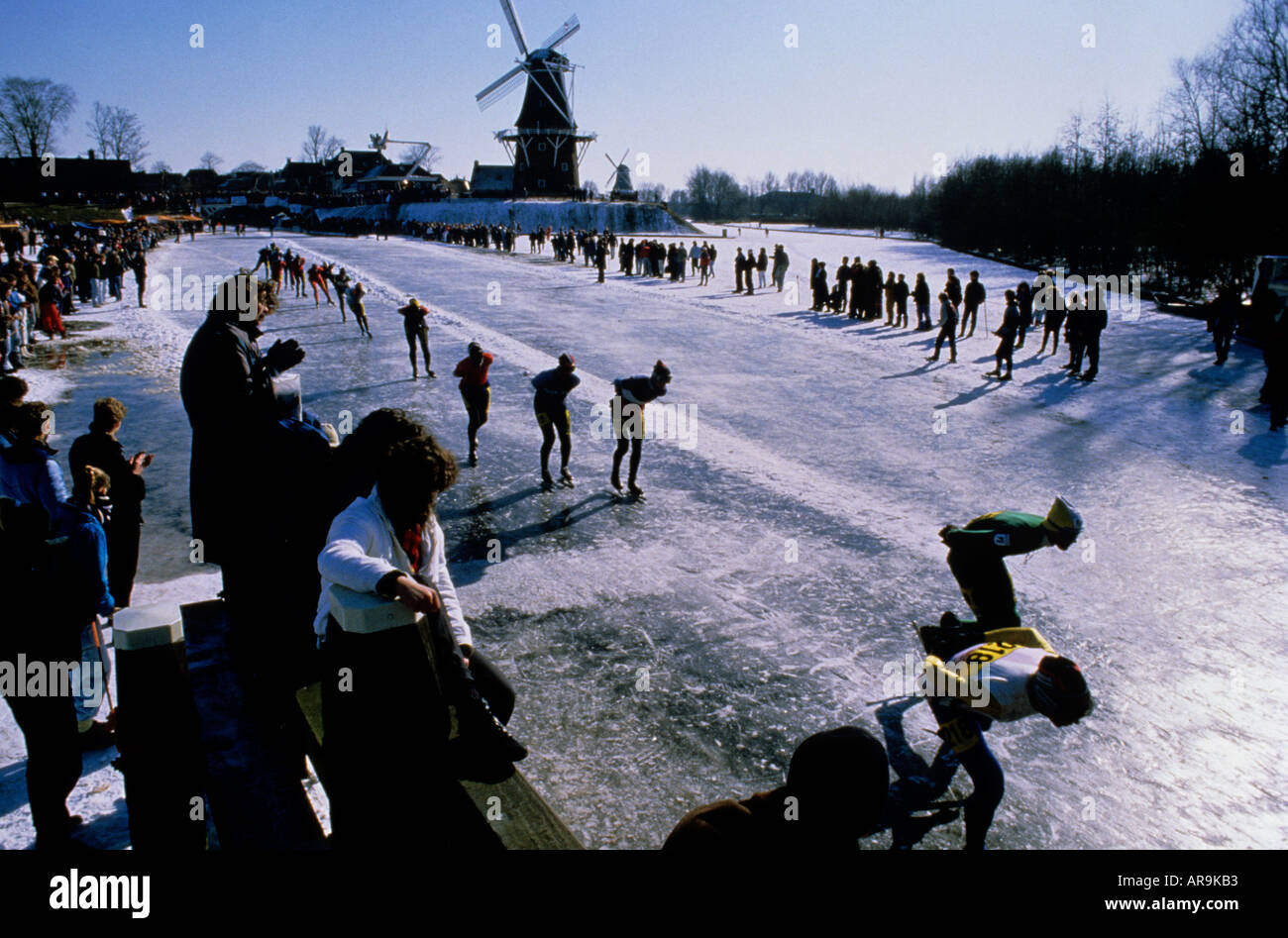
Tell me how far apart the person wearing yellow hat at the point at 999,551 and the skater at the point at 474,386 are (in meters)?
6.16

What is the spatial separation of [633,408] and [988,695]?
5289 millimetres

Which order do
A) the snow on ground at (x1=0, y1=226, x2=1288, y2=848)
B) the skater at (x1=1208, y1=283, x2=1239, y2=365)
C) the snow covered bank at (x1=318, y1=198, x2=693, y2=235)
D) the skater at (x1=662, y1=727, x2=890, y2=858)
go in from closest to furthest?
the skater at (x1=662, y1=727, x2=890, y2=858) < the snow on ground at (x1=0, y1=226, x2=1288, y2=848) < the skater at (x1=1208, y1=283, x2=1239, y2=365) < the snow covered bank at (x1=318, y1=198, x2=693, y2=235)

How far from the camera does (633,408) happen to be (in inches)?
314

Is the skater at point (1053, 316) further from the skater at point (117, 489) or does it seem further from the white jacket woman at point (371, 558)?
the white jacket woman at point (371, 558)

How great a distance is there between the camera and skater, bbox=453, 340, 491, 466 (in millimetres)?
8852

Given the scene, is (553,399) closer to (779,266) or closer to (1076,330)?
(1076,330)

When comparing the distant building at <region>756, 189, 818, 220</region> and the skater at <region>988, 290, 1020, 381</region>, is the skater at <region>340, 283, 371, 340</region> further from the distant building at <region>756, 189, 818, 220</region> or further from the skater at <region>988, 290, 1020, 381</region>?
the distant building at <region>756, 189, 818, 220</region>

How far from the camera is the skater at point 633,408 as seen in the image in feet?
25.9

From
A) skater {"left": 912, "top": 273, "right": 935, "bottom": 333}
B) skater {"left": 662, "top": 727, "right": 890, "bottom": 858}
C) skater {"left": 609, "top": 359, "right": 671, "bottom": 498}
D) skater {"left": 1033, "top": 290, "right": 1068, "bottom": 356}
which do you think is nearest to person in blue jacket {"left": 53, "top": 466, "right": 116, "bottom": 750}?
skater {"left": 662, "top": 727, "right": 890, "bottom": 858}

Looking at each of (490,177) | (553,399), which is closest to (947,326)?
(553,399)
